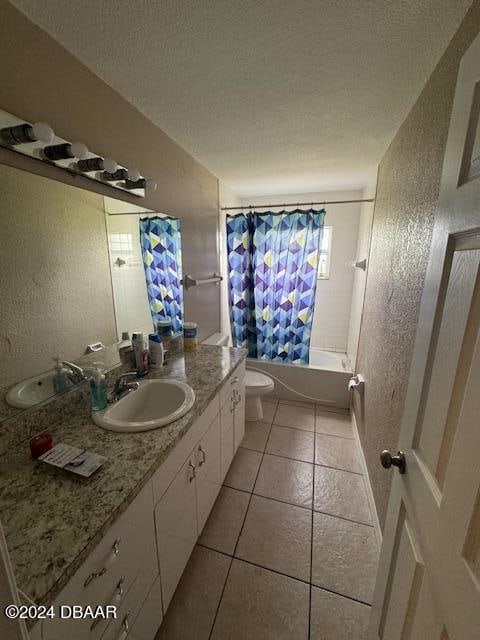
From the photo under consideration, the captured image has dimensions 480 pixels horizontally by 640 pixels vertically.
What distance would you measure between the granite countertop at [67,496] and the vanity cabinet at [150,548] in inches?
2.2

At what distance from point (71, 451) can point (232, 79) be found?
1.62 metres

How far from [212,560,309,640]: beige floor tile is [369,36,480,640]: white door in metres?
0.48

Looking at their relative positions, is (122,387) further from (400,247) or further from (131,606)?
(400,247)

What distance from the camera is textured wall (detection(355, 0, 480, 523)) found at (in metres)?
0.99

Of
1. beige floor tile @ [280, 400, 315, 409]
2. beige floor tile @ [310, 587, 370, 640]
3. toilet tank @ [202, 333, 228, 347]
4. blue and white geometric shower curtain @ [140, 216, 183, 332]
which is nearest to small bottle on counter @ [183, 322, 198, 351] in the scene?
blue and white geometric shower curtain @ [140, 216, 183, 332]

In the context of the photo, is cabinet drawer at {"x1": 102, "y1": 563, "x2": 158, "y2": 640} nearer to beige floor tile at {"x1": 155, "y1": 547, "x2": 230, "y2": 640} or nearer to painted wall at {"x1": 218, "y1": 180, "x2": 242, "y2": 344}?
beige floor tile at {"x1": 155, "y1": 547, "x2": 230, "y2": 640}

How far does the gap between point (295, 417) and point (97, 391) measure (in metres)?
1.89

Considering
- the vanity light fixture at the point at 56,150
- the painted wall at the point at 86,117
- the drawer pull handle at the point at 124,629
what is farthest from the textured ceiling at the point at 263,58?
the drawer pull handle at the point at 124,629

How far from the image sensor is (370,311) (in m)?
2.00

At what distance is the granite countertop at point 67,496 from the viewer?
0.58m

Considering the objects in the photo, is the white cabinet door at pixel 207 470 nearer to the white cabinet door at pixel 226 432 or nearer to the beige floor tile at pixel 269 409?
the white cabinet door at pixel 226 432

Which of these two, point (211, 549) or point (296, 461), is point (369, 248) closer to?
point (296, 461)

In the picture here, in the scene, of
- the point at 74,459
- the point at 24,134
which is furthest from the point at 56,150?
the point at 74,459

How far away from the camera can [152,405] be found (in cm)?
138
